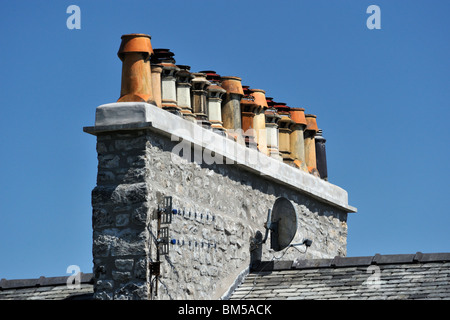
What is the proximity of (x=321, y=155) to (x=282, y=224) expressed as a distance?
2817mm

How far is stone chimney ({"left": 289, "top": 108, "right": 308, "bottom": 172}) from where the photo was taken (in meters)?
13.9

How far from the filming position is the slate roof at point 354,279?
1048 centimetres

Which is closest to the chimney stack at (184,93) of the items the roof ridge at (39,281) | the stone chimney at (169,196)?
the stone chimney at (169,196)

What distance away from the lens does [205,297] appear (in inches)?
427

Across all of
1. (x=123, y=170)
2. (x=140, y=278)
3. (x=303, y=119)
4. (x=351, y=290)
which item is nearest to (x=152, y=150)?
(x=123, y=170)

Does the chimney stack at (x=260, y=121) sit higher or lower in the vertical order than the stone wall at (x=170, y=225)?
higher

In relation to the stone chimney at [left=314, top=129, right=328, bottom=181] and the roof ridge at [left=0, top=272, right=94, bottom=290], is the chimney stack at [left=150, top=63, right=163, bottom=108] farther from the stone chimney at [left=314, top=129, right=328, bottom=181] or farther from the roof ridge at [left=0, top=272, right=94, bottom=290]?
the stone chimney at [left=314, top=129, right=328, bottom=181]

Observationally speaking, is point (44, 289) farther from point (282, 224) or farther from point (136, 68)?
point (136, 68)

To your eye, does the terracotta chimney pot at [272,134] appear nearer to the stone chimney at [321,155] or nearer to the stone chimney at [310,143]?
the stone chimney at [310,143]

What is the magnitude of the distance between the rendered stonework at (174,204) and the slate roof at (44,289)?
1.36 meters

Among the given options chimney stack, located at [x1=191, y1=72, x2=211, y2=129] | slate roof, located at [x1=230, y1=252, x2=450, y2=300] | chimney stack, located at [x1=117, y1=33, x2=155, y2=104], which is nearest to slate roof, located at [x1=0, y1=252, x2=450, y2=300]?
slate roof, located at [x1=230, y1=252, x2=450, y2=300]
